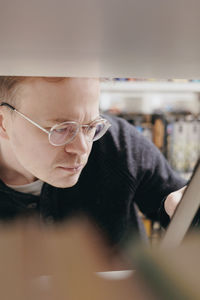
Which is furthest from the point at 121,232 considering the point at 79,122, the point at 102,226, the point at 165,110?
the point at 165,110

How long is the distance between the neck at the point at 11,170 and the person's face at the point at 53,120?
172 millimetres

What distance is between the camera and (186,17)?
0.58 feet

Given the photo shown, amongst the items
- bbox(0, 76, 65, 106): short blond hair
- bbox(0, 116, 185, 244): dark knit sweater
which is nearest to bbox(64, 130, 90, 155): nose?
bbox(0, 76, 65, 106): short blond hair

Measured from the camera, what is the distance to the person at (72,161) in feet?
2.10

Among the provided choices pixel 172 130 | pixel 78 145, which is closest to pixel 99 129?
pixel 78 145

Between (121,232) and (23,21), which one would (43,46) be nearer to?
(23,21)

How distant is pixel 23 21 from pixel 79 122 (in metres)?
0.49

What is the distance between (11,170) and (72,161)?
29cm

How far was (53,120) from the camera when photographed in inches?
25.4

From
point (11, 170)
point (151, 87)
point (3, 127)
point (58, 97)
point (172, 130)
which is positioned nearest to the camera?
point (58, 97)

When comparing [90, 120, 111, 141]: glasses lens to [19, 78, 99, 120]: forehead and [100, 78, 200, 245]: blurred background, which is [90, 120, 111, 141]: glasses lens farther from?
[100, 78, 200, 245]: blurred background

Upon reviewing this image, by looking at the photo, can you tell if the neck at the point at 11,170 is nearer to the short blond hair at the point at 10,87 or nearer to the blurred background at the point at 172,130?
the short blond hair at the point at 10,87

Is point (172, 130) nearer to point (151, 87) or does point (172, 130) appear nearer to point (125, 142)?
point (151, 87)

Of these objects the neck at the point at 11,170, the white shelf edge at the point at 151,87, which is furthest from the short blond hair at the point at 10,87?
the white shelf edge at the point at 151,87
